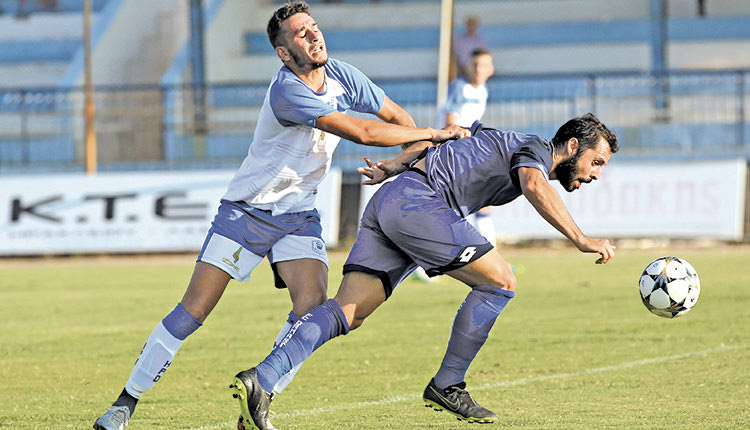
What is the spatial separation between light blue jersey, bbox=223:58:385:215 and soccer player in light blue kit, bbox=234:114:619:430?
351 millimetres

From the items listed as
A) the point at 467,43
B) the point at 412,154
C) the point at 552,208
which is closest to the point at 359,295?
the point at 412,154

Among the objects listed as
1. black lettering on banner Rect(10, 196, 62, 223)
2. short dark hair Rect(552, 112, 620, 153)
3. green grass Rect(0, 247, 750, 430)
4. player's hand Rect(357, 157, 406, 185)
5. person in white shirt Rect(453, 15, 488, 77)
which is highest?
person in white shirt Rect(453, 15, 488, 77)

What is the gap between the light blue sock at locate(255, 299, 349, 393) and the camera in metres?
4.93

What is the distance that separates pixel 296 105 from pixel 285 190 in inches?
21.4

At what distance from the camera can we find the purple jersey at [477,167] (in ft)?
17.5

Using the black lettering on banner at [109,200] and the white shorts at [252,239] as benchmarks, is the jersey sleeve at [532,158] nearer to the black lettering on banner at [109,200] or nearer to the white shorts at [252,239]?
the white shorts at [252,239]

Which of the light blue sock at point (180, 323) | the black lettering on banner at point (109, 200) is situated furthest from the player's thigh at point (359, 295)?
the black lettering on banner at point (109, 200)

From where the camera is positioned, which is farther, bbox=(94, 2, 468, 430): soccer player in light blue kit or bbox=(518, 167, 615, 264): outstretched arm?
bbox=(94, 2, 468, 430): soccer player in light blue kit

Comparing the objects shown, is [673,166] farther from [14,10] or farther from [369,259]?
[14,10]

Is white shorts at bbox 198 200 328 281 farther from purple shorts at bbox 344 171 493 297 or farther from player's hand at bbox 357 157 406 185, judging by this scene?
player's hand at bbox 357 157 406 185

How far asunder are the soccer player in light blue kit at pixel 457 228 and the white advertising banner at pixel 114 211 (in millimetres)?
10616

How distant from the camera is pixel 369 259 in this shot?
5.40 metres

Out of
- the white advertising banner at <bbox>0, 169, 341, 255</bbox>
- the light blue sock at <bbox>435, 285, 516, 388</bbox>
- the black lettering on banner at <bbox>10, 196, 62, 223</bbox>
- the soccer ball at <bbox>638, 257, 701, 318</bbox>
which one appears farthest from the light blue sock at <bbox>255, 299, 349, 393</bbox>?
the black lettering on banner at <bbox>10, 196, 62, 223</bbox>

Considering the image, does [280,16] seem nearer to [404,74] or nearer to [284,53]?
[284,53]
